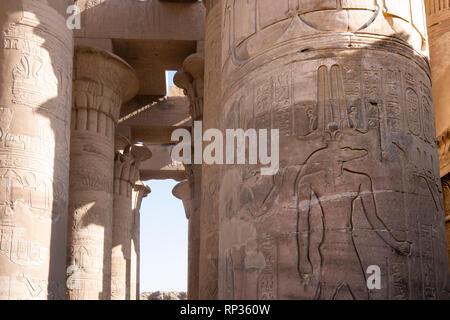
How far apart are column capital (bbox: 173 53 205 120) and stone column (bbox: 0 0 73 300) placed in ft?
12.8

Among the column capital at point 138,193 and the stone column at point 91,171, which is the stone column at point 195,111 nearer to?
the stone column at point 91,171

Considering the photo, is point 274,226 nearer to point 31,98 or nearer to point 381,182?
point 381,182

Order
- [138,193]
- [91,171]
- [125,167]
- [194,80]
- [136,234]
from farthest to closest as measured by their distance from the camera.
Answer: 1. [138,193]
2. [136,234]
3. [125,167]
4. [194,80]
5. [91,171]

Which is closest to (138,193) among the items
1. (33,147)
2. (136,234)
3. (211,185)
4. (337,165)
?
(136,234)

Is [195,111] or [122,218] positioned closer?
[195,111]

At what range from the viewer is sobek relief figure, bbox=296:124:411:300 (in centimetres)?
483

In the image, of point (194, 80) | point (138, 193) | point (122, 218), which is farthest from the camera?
point (138, 193)

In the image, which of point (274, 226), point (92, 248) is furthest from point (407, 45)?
point (92, 248)

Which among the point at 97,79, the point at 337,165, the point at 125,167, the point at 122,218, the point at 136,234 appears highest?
the point at 97,79

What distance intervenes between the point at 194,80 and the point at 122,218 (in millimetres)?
4547

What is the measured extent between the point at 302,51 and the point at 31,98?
4.31m

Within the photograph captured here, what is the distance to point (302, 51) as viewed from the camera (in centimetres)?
543

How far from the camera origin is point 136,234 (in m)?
20.8

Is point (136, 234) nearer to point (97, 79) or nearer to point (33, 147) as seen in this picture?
point (97, 79)
